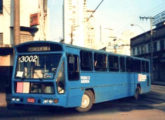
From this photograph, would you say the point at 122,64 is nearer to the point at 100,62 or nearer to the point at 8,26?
the point at 100,62

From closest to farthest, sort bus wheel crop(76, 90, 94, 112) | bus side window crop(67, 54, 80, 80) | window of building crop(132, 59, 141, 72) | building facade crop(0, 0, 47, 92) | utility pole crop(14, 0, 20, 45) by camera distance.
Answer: bus side window crop(67, 54, 80, 80) → bus wheel crop(76, 90, 94, 112) → utility pole crop(14, 0, 20, 45) → window of building crop(132, 59, 141, 72) → building facade crop(0, 0, 47, 92)

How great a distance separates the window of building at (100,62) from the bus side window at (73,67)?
71.5 inches

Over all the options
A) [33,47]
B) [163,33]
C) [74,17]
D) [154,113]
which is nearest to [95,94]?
[154,113]

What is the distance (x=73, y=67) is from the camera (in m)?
12.2

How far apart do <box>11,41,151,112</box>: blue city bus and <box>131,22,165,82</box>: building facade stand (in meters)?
38.1

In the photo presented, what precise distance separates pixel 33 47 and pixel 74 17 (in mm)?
93779

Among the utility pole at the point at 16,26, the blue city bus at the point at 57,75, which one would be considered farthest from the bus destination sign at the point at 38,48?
the utility pole at the point at 16,26

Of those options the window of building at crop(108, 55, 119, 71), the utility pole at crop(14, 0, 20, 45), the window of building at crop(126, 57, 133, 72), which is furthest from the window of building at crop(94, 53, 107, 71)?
the utility pole at crop(14, 0, 20, 45)

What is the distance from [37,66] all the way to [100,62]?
388 centimetres

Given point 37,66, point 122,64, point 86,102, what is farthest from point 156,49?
point 37,66

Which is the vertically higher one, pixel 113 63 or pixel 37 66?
pixel 113 63

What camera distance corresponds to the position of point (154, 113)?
12883mm

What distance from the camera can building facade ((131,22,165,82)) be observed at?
52.0 m

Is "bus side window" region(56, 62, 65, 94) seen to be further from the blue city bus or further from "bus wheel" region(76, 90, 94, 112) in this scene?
"bus wheel" region(76, 90, 94, 112)
